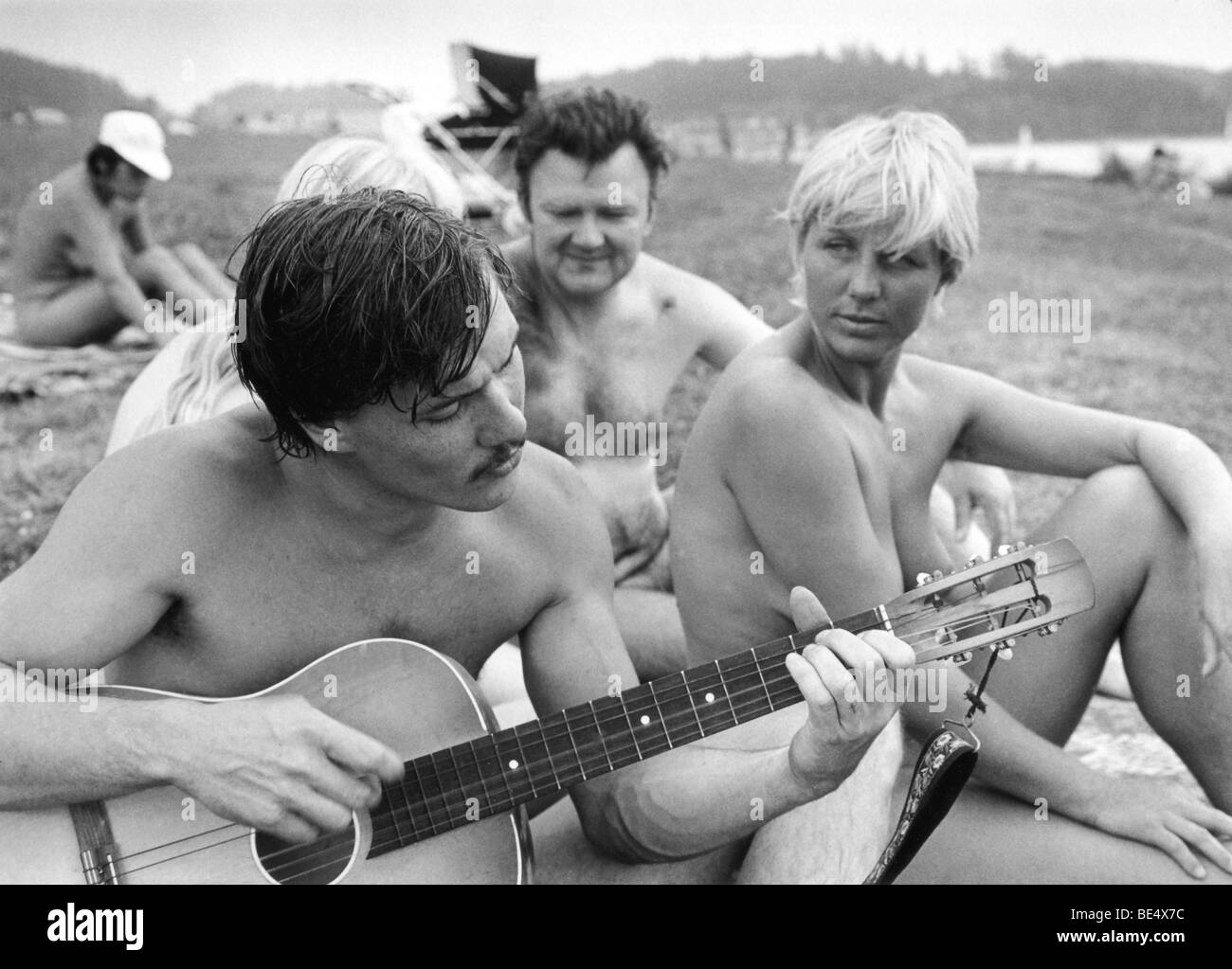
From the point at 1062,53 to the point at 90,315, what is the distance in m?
5.79

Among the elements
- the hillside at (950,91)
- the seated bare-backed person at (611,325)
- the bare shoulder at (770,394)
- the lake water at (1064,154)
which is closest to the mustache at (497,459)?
the bare shoulder at (770,394)

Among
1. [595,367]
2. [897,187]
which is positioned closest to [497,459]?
[897,187]

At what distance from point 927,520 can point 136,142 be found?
15.1ft

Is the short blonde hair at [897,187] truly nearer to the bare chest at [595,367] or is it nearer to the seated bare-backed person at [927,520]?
the seated bare-backed person at [927,520]

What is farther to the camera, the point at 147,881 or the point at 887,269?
the point at 887,269

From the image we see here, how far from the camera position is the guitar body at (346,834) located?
1858mm

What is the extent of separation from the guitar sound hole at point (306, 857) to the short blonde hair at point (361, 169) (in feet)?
3.93

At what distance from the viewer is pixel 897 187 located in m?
2.42

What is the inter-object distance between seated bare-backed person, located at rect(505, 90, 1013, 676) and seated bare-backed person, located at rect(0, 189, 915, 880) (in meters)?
1.08

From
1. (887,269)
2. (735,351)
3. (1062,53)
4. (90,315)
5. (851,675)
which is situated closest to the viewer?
(851,675)

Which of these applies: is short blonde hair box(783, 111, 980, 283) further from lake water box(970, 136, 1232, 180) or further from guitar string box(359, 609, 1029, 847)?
lake water box(970, 136, 1232, 180)
